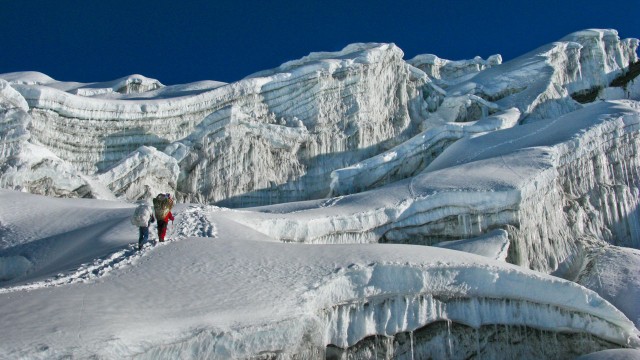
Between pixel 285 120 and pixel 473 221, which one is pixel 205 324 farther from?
pixel 285 120

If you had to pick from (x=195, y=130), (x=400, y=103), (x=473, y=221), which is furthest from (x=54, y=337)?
(x=400, y=103)

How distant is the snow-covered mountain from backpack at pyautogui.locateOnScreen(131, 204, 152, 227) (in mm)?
513

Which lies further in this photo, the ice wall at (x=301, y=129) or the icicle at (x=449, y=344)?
the ice wall at (x=301, y=129)

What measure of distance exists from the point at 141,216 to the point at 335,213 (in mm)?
7827

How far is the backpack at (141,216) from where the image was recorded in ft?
33.6

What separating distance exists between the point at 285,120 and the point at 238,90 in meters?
2.59

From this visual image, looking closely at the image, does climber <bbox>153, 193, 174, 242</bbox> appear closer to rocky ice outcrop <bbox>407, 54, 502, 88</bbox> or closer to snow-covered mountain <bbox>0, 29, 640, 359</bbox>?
snow-covered mountain <bbox>0, 29, 640, 359</bbox>

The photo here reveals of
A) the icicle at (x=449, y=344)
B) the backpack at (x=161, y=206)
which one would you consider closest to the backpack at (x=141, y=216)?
the backpack at (x=161, y=206)

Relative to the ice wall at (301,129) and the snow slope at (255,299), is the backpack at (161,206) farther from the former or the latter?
the ice wall at (301,129)

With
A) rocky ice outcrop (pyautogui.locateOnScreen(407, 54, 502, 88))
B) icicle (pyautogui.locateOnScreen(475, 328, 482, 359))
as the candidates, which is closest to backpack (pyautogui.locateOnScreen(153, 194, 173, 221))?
icicle (pyautogui.locateOnScreen(475, 328, 482, 359))

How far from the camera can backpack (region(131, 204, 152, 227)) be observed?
1023 cm

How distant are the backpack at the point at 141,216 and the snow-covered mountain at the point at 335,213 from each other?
51cm

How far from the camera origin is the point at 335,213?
17344 millimetres

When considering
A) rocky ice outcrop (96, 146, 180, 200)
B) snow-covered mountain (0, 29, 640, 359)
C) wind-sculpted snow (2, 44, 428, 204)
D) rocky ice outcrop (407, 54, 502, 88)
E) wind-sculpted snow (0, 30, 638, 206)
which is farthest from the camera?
rocky ice outcrop (407, 54, 502, 88)
